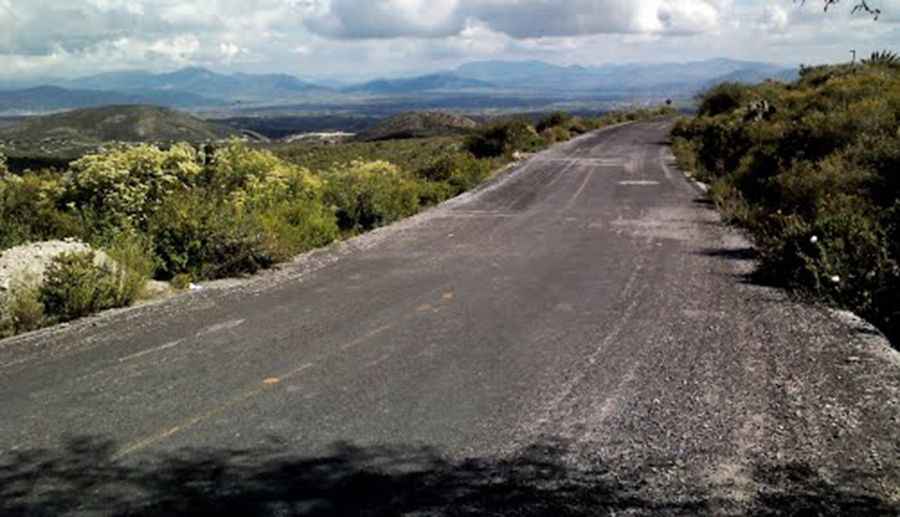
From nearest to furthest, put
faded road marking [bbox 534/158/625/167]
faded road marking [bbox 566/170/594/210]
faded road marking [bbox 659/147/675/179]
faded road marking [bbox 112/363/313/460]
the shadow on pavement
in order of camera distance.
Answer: the shadow on pavement
faded road marking [bbox 112/363/313/460]
faded road marking [bbox 566/170/594/210]
faded road marking [bbox 659/147/675/179]
faded road marking [bbox 534/158/625/167]

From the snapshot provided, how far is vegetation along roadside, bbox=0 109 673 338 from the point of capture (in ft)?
28.2

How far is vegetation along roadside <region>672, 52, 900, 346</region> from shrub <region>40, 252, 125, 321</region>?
799 cm

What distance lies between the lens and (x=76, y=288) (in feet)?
27.7

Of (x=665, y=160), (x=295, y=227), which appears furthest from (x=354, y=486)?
(x=665, y=160)

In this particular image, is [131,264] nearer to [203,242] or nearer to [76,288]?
[76,288]

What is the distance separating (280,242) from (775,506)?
8.72 meters

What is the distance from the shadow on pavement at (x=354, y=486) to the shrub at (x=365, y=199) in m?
10.2

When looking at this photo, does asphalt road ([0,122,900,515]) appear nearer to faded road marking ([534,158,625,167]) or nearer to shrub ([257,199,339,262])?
shrub ([257,199,339,262])

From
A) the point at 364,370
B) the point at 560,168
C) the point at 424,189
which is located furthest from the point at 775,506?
the point at 560,168

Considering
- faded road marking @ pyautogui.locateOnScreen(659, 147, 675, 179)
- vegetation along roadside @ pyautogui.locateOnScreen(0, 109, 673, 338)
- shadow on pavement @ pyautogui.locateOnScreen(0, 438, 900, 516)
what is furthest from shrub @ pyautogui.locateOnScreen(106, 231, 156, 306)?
faded road marking @ pyautogui.locateOnScreen(659, 147, 675, 179)

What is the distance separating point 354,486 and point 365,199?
11476 millimetres

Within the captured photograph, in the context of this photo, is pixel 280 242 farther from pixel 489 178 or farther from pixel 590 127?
pixel 590 127

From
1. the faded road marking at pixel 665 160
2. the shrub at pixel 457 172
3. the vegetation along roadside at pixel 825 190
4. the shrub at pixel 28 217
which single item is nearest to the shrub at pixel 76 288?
the shrub at pixel 28 217

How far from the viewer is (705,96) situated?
154 ft
